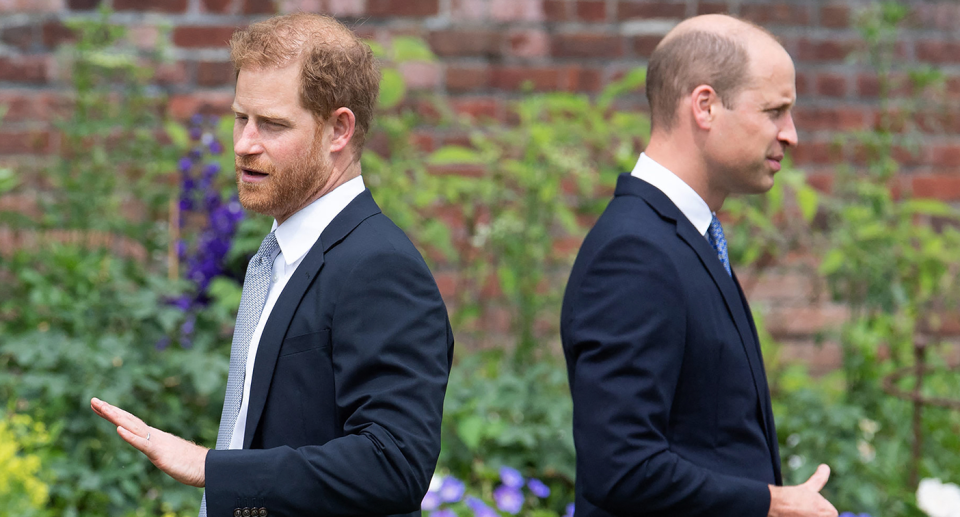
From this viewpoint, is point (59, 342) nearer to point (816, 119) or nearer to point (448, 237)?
point (448, 237)

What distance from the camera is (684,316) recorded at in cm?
178

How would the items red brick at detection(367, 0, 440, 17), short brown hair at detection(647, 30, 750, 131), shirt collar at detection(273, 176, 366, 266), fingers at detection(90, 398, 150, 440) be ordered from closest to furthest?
fingers at detection(90, 398, 150, 440) < shirt collar at detection(273, 176, 366, 266) < short brown hair at detection(647, 30, 750, 131) < red brick at detection(367, 0, 440, 17)

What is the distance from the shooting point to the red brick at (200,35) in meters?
3.88

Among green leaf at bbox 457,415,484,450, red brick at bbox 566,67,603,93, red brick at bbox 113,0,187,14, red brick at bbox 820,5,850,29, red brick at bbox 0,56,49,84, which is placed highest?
red brick at bbox 113,0,187,14

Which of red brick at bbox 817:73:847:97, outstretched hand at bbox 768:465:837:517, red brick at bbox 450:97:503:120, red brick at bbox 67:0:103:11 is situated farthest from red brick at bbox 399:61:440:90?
outstretched hand at bbox 768:465:837:517

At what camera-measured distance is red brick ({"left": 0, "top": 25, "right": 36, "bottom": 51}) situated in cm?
380

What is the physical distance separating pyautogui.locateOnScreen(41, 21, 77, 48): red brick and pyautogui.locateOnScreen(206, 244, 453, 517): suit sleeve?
9.28 ft

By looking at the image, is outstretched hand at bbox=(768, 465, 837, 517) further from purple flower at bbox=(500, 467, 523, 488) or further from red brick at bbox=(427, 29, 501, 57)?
red brick at bbox=(427, 29, 501, 57)

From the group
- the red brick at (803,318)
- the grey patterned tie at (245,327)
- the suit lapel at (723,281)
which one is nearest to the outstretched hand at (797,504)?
the suit lapel at (723,281)

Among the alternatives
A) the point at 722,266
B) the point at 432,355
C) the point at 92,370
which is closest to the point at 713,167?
the point at 722,266

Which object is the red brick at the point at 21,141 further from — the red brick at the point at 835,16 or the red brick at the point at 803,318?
the red brick at the point at 835,16

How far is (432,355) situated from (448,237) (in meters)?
1.94

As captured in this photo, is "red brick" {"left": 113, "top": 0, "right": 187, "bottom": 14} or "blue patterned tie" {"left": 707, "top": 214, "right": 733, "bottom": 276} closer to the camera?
"blue patterned tie" {"left": 707, "top": 214, "right": 733, "bottom": 276}

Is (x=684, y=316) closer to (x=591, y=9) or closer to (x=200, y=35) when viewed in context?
(x=591, y=9)
